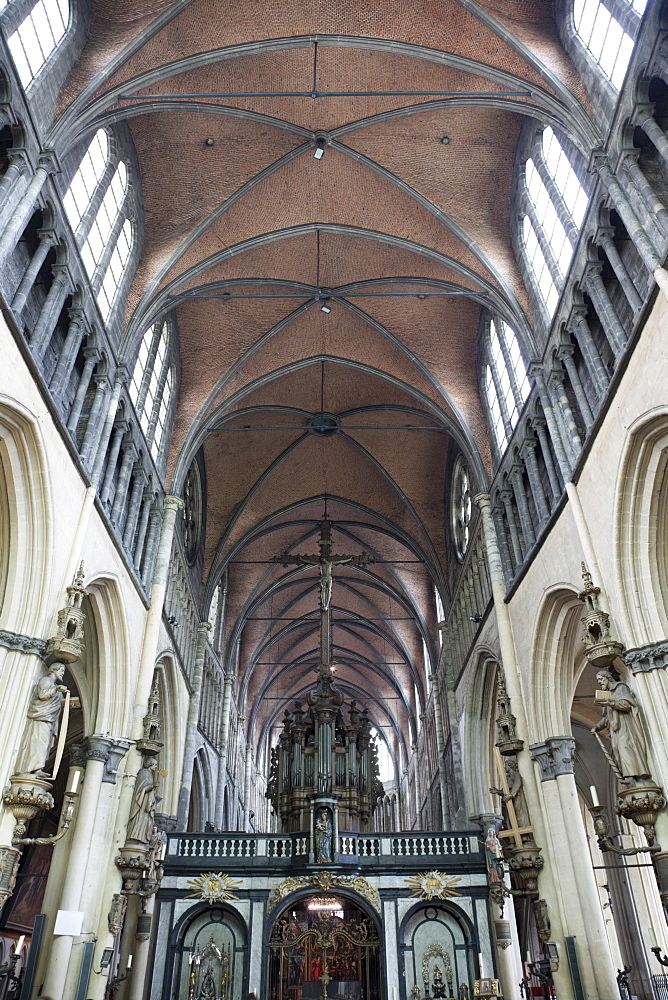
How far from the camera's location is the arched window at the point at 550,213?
46.4 ft

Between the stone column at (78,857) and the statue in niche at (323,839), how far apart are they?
17.4ft

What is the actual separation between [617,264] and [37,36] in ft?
31.8

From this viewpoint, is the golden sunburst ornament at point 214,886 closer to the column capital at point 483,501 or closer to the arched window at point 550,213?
the column capital at point 483,501

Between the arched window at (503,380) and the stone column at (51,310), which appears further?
the arched window at (503,380)

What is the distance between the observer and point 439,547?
26125 mm

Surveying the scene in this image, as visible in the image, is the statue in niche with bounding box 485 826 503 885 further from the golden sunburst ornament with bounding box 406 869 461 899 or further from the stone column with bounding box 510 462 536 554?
the stone column with bounding box 510 462 536 554

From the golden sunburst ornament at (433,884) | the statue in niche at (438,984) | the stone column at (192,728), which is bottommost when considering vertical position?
the statue in niche at (438,984)

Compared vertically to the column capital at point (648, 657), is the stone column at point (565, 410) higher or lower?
higher

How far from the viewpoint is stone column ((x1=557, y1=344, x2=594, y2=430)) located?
1318cm

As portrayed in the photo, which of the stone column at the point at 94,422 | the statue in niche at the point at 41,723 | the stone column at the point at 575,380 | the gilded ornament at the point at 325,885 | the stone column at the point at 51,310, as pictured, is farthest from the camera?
the gilded ornament at the point at 325,885

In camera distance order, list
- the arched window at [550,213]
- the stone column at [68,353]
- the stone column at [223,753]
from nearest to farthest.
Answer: the stone column at [68,353] < the arched window at [550,213] < the stone column at [223,753]

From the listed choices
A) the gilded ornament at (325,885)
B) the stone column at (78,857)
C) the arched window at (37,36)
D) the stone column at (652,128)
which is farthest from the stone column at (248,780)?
the stone column at (652,128)

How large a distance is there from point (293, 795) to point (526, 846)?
10129mm

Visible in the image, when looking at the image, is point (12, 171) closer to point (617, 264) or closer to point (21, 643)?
point (21, 643)
